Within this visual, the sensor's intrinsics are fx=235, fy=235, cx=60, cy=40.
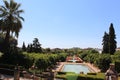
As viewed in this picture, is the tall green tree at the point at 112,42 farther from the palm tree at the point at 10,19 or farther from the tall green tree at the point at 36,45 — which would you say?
the palm tree at the point at 10,19

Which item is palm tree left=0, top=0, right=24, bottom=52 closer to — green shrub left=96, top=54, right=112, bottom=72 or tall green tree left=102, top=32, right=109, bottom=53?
green shrub left=96, top=54, right=112, bottom=72

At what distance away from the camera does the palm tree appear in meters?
28.3

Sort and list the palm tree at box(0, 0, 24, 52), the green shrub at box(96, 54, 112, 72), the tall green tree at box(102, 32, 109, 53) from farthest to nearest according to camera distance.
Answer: the tall green tree at box(102, 32, 109, 53) < the green shrub at box(96, 54, 112, 72) < the palm tree at box(0, 0, 24, 52)

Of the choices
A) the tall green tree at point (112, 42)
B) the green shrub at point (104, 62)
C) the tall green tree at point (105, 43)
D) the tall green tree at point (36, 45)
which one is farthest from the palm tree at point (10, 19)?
the tall green tree at point (105, 43)

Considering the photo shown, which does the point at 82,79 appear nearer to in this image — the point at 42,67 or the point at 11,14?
the point at 42,67

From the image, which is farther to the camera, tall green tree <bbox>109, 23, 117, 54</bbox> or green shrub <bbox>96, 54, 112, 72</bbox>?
tall green tree <bbox>109, 23, 117, 54</bbox>

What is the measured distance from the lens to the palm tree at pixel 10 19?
28.3 meters

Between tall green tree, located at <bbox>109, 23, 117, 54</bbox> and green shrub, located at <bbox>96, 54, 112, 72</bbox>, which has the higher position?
tall green tree, located at <bbox>109, 23, 117, 54</bbox>

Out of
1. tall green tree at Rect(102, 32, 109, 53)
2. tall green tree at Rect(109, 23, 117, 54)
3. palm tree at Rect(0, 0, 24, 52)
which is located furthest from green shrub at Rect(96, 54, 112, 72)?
tall green tree at Rect(102, 32, 109, 53)

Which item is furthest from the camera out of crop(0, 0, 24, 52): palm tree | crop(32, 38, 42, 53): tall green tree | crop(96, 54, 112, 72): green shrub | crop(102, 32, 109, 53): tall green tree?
crop(102, 32, 109, 53): tall green tree

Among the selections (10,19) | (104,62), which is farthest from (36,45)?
(10,19)

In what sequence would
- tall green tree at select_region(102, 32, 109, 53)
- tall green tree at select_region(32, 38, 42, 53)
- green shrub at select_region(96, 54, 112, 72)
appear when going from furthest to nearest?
1. tall green tree at select_region(102, 32, 109, 53)
2. tall green tree at select_region(32, 38, 42, 53)
3. green shrub at select_region(96, 54, 112, 72)

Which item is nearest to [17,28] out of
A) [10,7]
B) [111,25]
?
[10,7]

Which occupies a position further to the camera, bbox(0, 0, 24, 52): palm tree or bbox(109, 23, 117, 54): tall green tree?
bbox(109, 23, 117, 54): tall green tree
